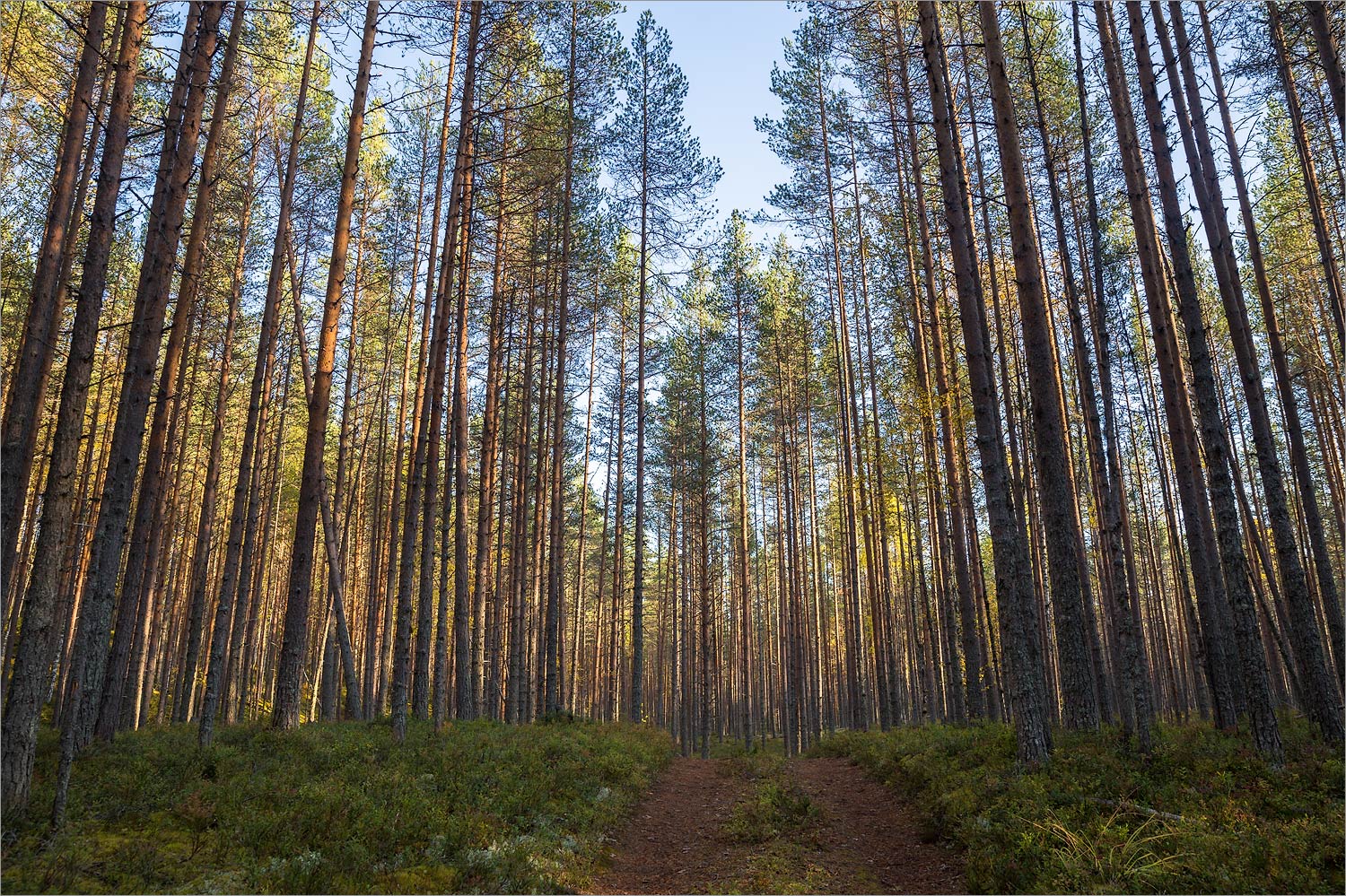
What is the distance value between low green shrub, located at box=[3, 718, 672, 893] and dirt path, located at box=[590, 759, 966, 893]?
57 centimetres

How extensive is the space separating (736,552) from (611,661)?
10.7 meters

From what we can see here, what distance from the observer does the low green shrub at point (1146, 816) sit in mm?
4703

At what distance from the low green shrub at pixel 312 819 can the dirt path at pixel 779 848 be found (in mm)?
Answer: 568

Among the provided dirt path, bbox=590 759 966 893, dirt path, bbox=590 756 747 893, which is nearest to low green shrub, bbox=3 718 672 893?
dirt path, bbox=590 756 747 893

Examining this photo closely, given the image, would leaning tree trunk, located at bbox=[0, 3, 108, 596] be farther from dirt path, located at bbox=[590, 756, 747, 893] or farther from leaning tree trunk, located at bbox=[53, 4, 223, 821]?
dirt path, located at bbox=[590, 756, 747, 893]

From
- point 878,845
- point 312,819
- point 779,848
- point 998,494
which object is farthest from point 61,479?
point 998,494

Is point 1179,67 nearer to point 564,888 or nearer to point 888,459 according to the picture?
point 888,459

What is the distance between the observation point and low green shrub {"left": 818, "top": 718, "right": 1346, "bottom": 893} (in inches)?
185

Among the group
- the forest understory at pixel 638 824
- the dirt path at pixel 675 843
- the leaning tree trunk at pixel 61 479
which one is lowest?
the dirt path at pixel 675 843

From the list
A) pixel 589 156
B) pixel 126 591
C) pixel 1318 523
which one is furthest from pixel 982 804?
pixel 589 156

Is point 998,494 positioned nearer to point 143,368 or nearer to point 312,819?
point 312,819

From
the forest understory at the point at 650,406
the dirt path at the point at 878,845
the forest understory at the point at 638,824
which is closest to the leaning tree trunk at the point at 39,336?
the forest understory at the point at 650,406

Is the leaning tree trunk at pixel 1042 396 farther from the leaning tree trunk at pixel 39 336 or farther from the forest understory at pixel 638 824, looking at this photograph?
the leaning tree trunk at pixel 39 336

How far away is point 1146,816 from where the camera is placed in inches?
237
